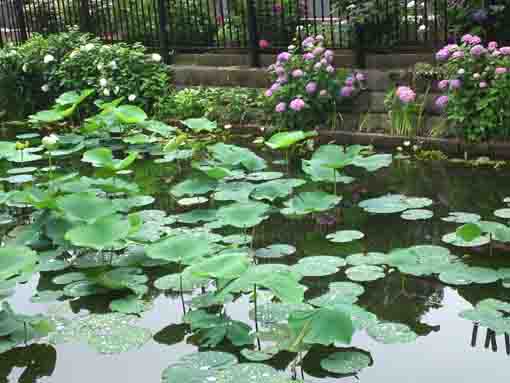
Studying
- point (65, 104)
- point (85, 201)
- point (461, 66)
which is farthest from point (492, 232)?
point (65, 104)

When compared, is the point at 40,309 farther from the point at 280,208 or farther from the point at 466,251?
the point at 466,251

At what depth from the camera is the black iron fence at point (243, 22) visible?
23.8 ft

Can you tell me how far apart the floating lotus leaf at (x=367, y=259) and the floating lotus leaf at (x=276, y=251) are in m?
0.36

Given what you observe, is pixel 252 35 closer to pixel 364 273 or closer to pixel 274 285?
pixel 364 273

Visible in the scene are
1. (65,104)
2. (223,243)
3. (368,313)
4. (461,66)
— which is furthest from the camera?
(65,104)

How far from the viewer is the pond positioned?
290cm

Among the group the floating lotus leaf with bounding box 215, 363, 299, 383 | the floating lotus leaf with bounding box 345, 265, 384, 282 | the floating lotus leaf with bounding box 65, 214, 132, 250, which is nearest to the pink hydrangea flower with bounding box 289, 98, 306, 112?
the floating lotus leaf with bounding box 345, 265, 384, 282

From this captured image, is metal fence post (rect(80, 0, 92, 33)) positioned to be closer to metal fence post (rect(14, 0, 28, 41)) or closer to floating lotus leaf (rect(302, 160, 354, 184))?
metal fence post (rect(14, 0, 28, 41))

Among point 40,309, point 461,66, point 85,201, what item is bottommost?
point 40,309

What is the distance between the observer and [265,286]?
113 inches

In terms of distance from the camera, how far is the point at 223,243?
4.21m

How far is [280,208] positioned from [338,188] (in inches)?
23.9

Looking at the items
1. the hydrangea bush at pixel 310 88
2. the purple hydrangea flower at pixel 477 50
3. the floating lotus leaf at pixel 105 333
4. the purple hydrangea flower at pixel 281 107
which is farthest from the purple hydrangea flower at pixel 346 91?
the floating lotus leaf at pixel 105 333

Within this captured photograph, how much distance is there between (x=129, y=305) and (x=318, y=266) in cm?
92
